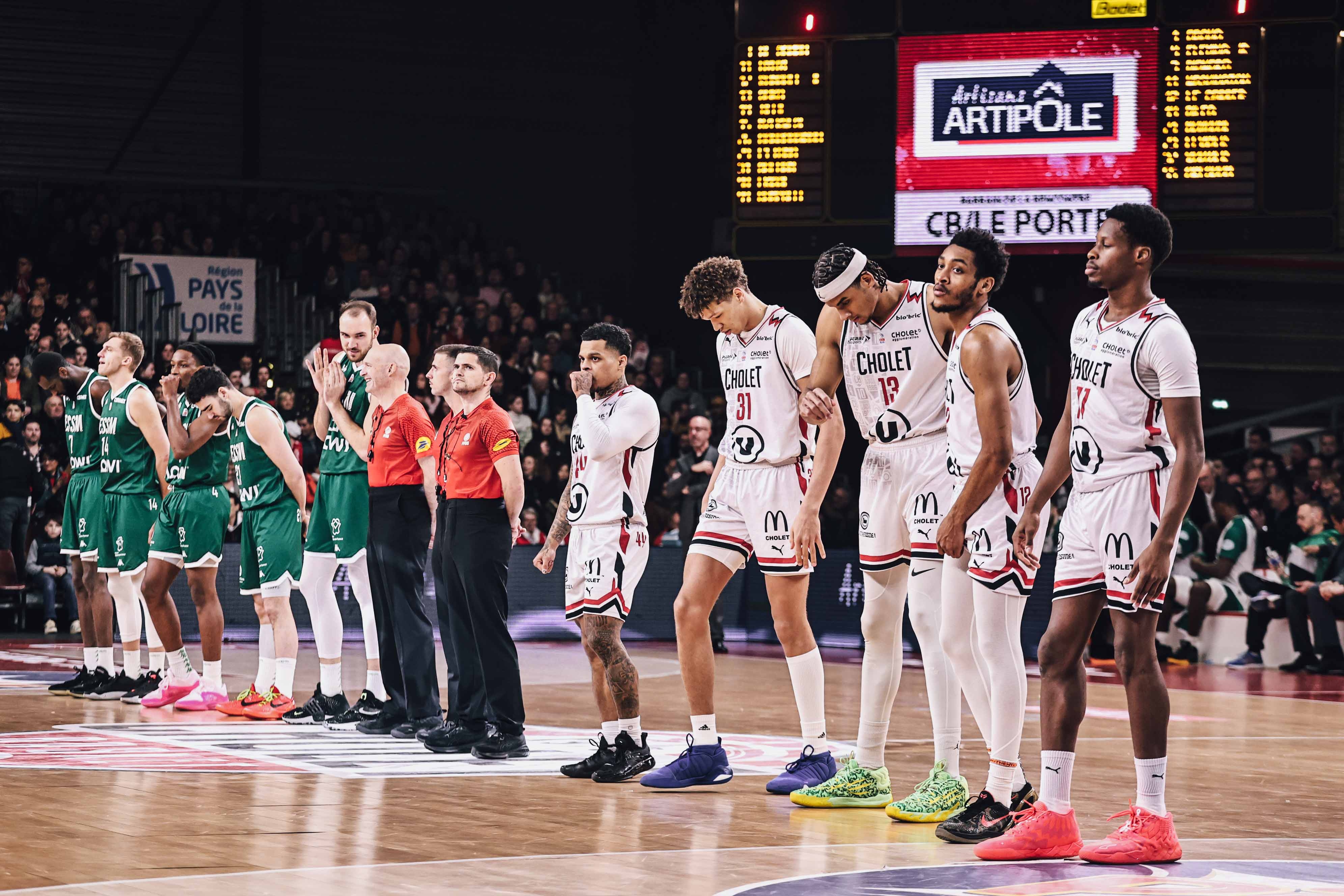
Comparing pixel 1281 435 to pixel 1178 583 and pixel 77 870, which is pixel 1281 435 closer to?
pixel 1178 583

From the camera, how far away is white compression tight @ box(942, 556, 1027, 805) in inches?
241

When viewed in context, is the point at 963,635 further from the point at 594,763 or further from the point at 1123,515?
the point at 594,763

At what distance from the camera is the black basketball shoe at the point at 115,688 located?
35.3 feet

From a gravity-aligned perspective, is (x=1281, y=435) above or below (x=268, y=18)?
below

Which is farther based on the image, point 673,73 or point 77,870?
point 673,73

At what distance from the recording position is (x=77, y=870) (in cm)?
512

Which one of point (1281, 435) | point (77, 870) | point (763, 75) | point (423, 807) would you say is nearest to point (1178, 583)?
point (763, 75)

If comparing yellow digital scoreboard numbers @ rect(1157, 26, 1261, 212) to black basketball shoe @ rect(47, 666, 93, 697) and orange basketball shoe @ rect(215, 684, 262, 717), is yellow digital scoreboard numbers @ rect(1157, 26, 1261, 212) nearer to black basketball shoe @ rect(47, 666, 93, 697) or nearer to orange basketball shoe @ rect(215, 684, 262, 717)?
orange basketball shoe @ rect(215, 684, 262, 717)

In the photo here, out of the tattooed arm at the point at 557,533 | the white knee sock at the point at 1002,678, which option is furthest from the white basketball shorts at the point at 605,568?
the white knee sock at the point at 1002,678

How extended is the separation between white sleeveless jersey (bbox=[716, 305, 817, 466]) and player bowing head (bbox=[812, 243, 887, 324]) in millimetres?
442

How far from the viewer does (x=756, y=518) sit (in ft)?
23.6

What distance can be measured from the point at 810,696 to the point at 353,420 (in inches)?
143

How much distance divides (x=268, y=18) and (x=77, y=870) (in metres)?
21.5

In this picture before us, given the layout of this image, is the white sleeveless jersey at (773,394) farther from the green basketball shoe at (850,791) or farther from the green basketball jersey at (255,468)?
the green basketball jersey at (255,468)
